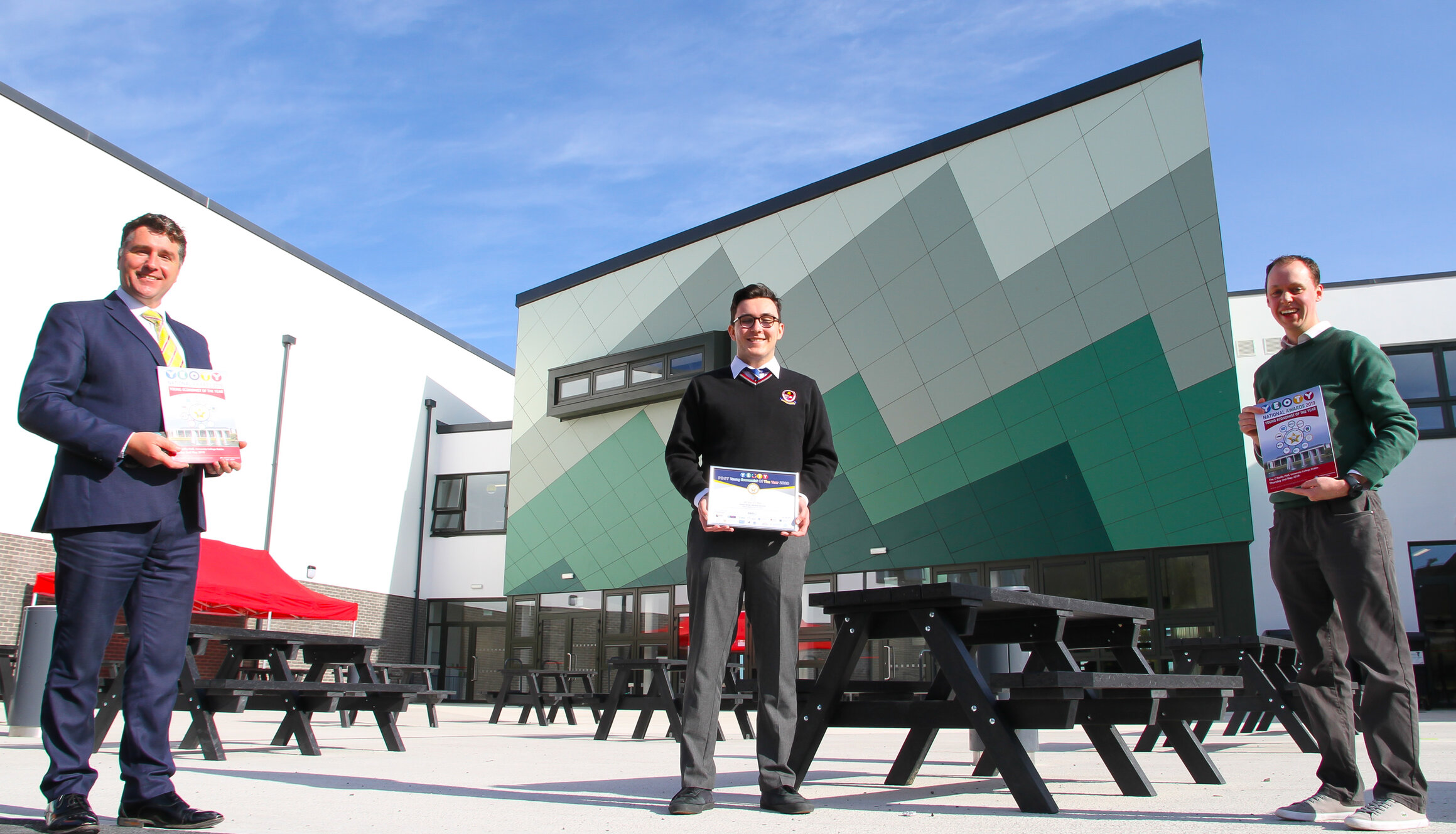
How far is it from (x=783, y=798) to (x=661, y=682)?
4.82 metres

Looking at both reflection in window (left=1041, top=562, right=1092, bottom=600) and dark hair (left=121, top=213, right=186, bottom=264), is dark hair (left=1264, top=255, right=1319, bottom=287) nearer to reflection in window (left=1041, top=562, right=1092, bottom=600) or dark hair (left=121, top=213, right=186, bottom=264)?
dark hair (left=121, top=213, right=186, bottom=264)

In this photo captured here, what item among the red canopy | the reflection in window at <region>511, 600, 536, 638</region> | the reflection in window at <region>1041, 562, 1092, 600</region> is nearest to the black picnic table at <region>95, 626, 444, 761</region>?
the red canopy

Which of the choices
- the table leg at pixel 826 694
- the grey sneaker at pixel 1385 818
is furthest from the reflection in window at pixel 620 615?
the grey sneaker at pixel 1385 818

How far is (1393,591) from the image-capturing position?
2830 millimetres

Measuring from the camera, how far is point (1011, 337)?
43.0 feet

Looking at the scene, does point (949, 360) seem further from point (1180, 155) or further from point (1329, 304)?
point (1329, 304)

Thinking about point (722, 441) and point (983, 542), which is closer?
point (722, 441)

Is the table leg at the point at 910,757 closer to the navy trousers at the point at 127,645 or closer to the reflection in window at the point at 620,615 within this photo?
the navy trousers at the point at 127,645

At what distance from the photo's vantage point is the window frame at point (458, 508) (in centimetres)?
1998

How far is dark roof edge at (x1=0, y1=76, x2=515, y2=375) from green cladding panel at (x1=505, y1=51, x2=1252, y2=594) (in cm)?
715

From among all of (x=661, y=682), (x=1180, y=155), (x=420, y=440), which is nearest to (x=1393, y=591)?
(x=661, y=682)

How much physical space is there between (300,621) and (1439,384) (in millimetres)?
18502

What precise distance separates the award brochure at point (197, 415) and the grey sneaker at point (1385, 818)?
9.96 ft

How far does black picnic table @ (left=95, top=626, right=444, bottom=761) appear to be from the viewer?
17.0 ft
